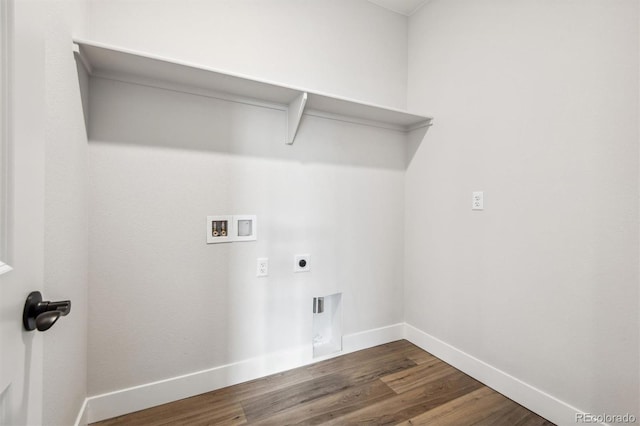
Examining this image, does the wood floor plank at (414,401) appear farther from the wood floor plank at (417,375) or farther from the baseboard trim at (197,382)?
the baseboard trim at (197,382)

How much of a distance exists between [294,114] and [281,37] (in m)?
0.55

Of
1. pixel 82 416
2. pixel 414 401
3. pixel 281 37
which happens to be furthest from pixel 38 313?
pixel 281 37

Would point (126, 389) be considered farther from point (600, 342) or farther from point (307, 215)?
point (600, 342)

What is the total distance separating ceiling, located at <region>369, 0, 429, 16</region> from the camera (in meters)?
2.18

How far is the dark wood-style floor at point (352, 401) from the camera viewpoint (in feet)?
4.79

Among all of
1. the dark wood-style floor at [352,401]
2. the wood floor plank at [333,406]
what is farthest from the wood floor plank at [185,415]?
the wood floor plank at [333,406]

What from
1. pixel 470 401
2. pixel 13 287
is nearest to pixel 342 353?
pixel 470 401

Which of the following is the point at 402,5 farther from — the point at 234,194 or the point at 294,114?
the point at 234,194

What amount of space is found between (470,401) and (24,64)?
7.42 feet

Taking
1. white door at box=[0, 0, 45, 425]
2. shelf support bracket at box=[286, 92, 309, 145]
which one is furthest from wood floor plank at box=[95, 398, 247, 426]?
shelf support bracket at box=[286, 92, 309, 145]

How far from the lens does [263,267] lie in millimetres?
1802

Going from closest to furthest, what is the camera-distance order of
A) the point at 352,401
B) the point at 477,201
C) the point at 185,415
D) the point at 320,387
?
the point at 185,415 < the point at 352,401 < the point at 320,387 < the point at 477,201

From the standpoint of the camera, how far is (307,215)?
6.41ft

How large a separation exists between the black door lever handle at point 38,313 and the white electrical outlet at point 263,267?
123 cm
